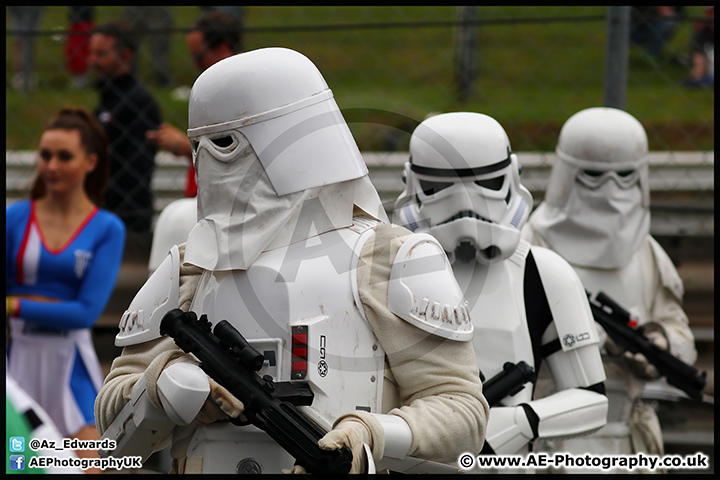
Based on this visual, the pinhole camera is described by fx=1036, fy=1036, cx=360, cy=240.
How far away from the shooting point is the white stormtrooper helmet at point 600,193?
167 inches

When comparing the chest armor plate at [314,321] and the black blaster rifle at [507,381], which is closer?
the chest armor plate at [314,321]

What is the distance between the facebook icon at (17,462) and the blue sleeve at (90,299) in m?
2.54

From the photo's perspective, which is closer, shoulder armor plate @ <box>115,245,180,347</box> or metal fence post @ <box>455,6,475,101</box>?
shoulder armor plate @ <box>115,245,180,347</box>

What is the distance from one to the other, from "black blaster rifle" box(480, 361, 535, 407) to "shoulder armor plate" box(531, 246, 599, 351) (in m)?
0.19

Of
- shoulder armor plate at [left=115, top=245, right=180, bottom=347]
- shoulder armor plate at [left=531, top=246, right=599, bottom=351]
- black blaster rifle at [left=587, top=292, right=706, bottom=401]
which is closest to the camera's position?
shoulder armor plate at [left=115, top=245, right=180, bottom=347]

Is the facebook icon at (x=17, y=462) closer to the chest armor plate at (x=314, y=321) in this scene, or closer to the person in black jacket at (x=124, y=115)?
the chest armor plate at (x=314, y=321)

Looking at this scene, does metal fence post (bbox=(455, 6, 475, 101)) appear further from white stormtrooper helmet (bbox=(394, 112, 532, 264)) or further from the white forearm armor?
the white forearm armor

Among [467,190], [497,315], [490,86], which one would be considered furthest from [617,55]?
[497,315]

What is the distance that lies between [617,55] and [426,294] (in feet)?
8.81

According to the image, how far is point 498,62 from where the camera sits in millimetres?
6191

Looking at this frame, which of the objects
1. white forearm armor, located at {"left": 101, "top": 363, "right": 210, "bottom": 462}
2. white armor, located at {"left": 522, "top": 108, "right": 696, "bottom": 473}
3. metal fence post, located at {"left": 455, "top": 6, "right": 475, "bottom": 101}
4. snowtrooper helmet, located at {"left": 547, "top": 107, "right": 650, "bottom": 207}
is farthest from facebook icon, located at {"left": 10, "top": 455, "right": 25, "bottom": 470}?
metal fence post, located at {"left": 455, "top": 6, "right": 475, "bottom": 101}

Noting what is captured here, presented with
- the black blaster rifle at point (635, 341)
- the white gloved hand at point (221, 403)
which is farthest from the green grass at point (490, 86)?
the white gloved hand at point (221, 403)

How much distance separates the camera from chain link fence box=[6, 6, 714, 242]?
5648 mm

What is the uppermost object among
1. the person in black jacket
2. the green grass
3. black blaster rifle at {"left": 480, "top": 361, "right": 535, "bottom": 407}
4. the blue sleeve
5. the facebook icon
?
the green grass
